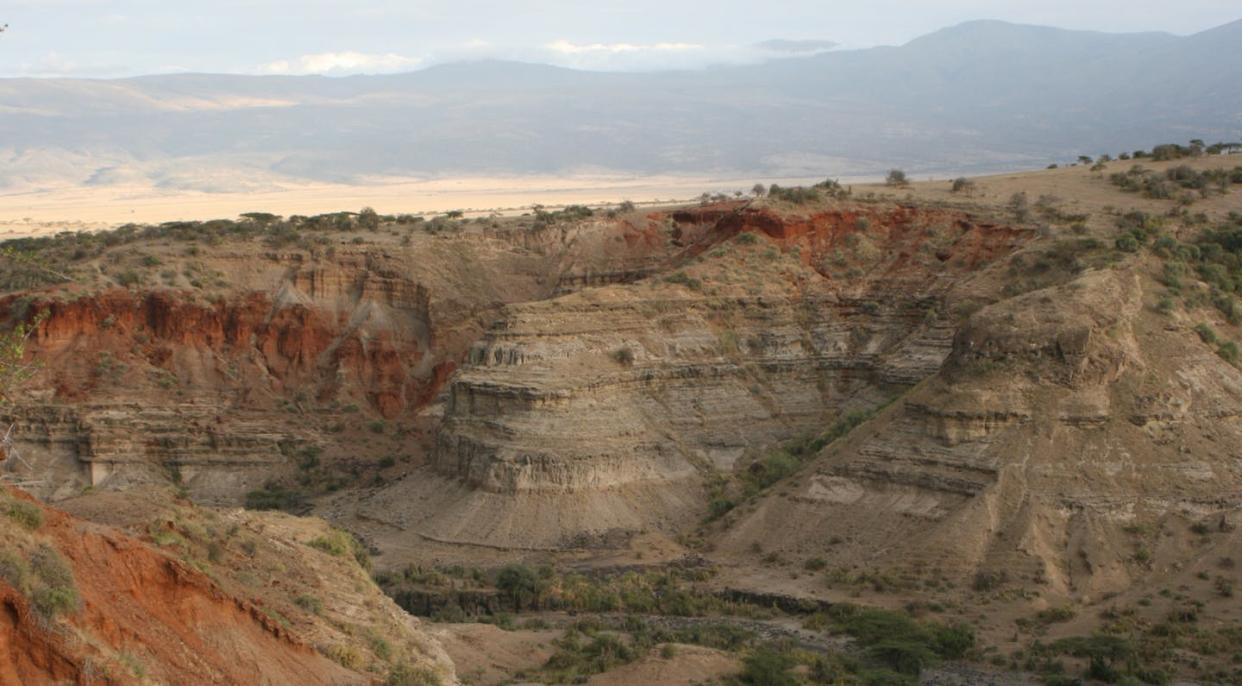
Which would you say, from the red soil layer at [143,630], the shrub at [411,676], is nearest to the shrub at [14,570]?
the red soil layer at [143,630]

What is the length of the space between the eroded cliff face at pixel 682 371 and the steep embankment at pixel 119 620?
25554 mm

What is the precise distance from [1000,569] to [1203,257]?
17.6 meters

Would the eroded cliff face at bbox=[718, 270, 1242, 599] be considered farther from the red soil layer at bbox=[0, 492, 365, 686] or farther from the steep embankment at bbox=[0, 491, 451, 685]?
the red soil layer at bbox=[0, 492, 365, 686]

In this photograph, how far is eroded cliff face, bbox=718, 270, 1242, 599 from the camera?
143ft

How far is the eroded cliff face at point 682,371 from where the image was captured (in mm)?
51906

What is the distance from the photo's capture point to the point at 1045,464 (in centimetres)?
4525

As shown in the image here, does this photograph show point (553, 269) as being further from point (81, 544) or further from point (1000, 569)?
point (81, 544)

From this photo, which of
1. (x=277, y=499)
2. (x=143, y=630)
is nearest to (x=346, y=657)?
(x=143, y=630)

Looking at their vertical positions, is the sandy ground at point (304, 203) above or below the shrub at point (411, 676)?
above

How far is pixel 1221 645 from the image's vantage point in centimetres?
3825

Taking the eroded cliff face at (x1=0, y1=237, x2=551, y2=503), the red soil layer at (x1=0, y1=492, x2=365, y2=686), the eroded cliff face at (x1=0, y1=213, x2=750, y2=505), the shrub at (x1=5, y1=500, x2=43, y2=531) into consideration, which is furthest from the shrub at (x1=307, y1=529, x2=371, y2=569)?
the eroded cliff face at (x1=0, y1=213, x2=750, y2=505)

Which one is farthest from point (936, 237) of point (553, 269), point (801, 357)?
point (553, 269)

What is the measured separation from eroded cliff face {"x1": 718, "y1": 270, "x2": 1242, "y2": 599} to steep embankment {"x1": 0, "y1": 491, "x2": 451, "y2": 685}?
22668 millimetres

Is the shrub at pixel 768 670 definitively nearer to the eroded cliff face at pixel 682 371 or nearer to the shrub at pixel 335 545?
the shrub at pixel 335 545
